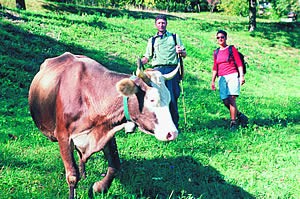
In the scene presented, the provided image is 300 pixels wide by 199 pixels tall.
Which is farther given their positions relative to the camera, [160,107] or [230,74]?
[230,74]

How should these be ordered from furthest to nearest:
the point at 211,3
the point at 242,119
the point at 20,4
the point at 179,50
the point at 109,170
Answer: the point at 211,3 < the point at 20,4 < the point at 242,119 < the point at 179,50 < the point at 109,170

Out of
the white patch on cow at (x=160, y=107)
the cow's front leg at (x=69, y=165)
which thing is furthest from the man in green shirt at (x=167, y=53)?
the white patch on cow at (x=160, y=107)

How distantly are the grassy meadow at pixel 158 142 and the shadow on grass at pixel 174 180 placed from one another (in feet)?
0.05

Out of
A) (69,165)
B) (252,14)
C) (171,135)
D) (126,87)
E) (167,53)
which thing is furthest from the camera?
(252,14)

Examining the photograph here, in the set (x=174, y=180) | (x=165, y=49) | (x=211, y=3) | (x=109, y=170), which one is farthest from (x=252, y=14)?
(x=211, y=3)

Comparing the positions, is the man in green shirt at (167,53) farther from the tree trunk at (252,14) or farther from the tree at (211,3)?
the tree at (211,3)

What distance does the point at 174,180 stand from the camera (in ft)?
18.1

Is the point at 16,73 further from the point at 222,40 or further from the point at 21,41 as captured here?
the point at 222,40

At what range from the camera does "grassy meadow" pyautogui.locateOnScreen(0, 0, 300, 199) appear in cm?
517

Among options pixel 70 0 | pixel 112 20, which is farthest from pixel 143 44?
pixel 70 0

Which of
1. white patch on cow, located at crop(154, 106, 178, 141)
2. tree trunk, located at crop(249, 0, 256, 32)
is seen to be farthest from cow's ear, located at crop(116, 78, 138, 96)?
tree trunk, located at crop(249, 0, 256, 32)

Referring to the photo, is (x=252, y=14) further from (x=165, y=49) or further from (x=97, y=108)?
(x=97, y=108)

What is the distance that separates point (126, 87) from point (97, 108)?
59 cm

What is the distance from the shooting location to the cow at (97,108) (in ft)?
13.4
